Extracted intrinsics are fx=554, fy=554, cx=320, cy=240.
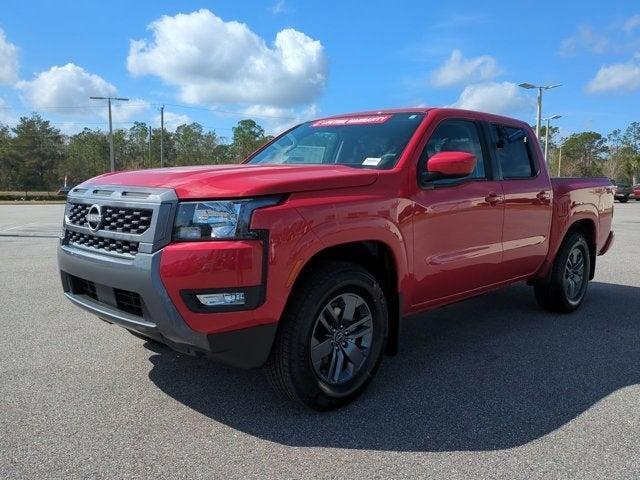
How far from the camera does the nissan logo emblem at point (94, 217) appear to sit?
3.18m

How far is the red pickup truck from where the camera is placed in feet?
9.25

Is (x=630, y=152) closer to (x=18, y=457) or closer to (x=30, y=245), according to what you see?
(x=30, y=245)

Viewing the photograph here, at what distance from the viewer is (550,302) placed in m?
5.59

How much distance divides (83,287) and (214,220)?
118 centimetres

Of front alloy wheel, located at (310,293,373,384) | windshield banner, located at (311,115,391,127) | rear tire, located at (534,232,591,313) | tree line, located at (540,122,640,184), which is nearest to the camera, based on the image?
front alloy wheel, located at (310,293,373,384)

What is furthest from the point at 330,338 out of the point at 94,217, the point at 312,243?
the point at 94,217

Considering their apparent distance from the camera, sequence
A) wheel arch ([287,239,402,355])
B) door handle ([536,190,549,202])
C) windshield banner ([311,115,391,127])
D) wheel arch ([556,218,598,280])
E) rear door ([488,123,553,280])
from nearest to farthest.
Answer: wheel arch ([287,239,402,355])
windshield banner ([311,115,391,127])
rear door ([488,123,553,280])
door handle ([536,190,549,202])
wheel arch ([556,218,598,280])

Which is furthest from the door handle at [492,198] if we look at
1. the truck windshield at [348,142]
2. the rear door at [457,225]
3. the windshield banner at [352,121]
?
the windshield banner at [352,121]

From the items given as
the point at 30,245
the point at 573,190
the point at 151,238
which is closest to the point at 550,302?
the point at 573,190

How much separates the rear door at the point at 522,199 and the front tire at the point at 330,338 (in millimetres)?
1671

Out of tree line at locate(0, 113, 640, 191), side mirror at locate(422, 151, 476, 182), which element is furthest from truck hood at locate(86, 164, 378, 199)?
tree line at locate(0, 113, 640, 191)

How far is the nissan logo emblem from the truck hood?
19cm

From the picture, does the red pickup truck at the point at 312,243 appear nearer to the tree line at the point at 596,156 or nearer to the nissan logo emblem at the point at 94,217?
the nissan logo emblem at the point at 94,217

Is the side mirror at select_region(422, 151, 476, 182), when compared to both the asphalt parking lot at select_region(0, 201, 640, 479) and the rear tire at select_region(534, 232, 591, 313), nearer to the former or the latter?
the asphalt parking lot at select_region(0, 201, 640, 479)
